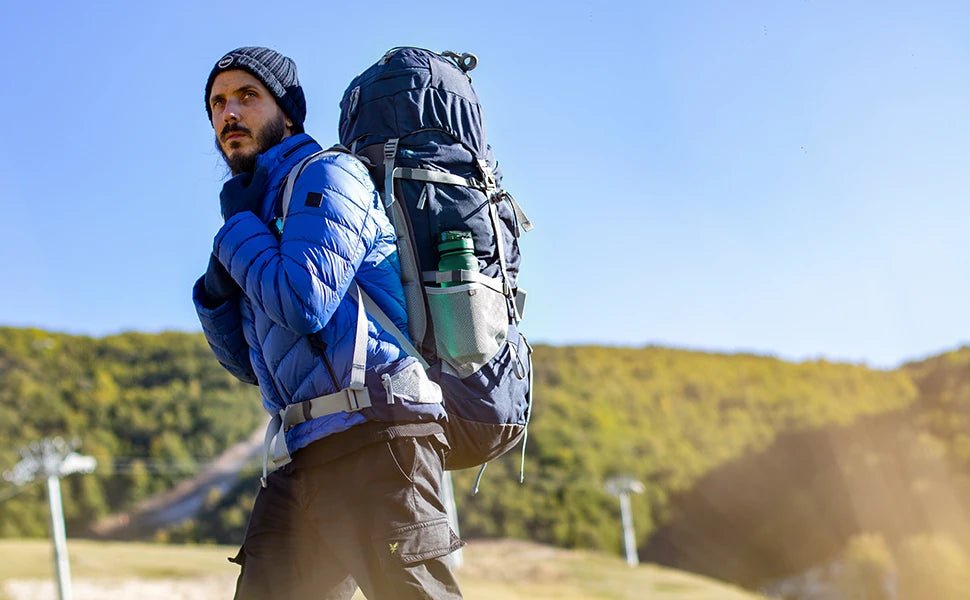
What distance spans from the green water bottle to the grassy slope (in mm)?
16696

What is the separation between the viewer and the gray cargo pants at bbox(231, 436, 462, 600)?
2176 millimetres

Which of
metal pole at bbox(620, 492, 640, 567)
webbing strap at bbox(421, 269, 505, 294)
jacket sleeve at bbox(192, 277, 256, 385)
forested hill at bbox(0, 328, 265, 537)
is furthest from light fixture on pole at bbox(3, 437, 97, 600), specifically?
webbing strap at bbox(421, 269, 505, 294)

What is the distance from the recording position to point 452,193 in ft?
7.72

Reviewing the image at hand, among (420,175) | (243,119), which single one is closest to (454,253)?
(420,175)

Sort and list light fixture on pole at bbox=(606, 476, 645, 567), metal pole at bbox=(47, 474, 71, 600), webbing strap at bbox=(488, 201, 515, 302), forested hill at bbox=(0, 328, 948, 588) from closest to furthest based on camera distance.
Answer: webbing strap at bbox=(488, 201, 515, 302)
metal pole at bbox=(47, 474, 71, 600)
light fixture on pole at bbox=(606, 476, 645, 567)
forested hill at bbox=(0, 328, 948, 588)

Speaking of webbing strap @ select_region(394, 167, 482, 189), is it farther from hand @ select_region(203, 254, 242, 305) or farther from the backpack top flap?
hand @ select_region(203, 254, 242, 305)

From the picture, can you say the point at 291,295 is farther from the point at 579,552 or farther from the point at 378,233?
the point at 579,552

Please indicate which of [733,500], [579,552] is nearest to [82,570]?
[579,552]

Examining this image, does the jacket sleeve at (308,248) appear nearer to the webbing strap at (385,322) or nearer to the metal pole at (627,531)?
the webbing strap at (385,322)

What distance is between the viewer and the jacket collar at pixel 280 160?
236 centimetres

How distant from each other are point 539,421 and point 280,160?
89.9 feet

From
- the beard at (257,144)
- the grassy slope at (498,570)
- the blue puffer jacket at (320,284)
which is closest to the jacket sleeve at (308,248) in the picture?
the blue puffer jacket at (320,284)

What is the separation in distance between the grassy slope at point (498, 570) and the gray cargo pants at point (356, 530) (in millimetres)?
16509

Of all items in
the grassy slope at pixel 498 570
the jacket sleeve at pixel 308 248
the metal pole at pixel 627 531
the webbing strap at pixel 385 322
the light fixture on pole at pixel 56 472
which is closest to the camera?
the jacket sleeve at pixel 308 248
